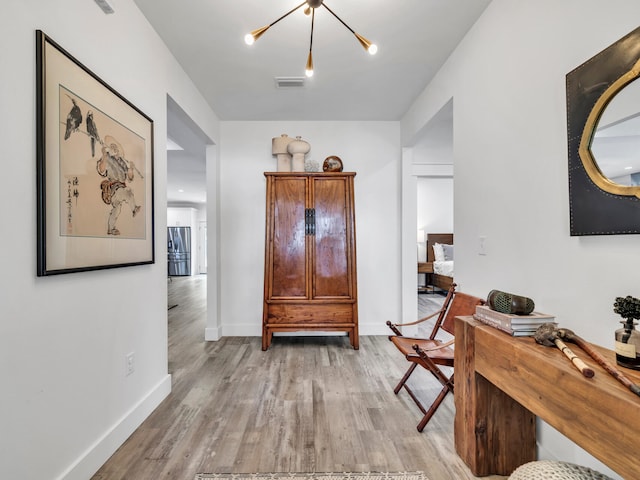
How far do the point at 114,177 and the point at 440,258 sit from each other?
643 centimetres

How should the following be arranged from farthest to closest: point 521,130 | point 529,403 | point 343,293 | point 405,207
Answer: point 405,207
point 343,293
point 521,130
point 529,403

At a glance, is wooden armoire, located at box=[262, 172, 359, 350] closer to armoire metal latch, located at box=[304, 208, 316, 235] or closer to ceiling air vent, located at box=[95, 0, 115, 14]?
armoire metal latch, located at box=[304, 208, 316, 235]

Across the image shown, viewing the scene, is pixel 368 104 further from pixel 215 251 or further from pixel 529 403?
pixel 529 403

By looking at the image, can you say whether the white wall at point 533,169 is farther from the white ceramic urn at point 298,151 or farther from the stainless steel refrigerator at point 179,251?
the stainless steel refrigerator at point 179,251

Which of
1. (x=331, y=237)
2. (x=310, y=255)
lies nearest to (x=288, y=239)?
(x=310, y=255)

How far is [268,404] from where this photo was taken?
214 centimetres

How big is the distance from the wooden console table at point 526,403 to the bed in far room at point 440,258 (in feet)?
15.4

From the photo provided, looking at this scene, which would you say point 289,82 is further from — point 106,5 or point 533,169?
point 533,169

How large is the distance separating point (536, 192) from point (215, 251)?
3034 millimetres

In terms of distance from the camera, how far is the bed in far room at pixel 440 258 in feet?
20.4

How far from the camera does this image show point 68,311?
53.7 inches

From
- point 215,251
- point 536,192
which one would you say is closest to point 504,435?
point 536,192

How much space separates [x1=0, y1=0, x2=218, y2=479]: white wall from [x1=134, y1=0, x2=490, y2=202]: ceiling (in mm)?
355

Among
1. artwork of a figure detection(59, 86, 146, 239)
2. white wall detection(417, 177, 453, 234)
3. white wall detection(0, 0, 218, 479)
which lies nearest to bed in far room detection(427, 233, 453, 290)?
white wall detection(417, 177, 453, 234)
